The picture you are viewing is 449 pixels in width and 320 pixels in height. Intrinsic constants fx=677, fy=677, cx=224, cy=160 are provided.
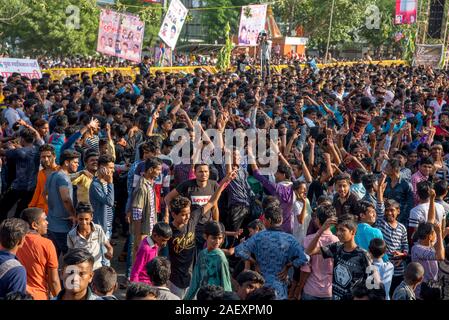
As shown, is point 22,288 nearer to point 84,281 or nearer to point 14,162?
point 84,281

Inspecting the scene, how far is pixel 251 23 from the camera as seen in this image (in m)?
22.7

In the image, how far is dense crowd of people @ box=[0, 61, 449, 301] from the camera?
5133 mm

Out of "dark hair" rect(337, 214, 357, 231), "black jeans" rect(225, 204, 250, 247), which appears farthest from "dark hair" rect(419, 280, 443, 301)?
"black jeans" rect(225, 204, 250, 247)

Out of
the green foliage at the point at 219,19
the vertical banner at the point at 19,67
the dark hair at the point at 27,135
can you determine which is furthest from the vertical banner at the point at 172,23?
the green foliage at the point at 219,19

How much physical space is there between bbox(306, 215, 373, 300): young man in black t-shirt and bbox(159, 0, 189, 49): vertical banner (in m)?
14.0

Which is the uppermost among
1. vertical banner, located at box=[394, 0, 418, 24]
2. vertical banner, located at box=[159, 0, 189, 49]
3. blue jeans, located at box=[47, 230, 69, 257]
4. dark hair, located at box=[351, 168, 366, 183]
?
vertical banner, located at box=[394, 0, 418, 24]

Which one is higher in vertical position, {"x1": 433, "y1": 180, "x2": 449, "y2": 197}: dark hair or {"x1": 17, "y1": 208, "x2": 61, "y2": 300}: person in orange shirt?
{"x1": 433, "y1": 180, "x2": 449, "y2": 197}: dark hair

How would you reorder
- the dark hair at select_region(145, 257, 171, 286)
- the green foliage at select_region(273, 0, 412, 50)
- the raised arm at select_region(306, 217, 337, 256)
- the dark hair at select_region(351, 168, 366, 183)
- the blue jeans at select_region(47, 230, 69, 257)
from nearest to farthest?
the dark hair at select_region(145, 257, 171, 286), the raised arm at select_region(306, 217, 337, 256), the blue jeans at select_region(47, 230, 69, 257), the dark hair at select_region(351, 168, 366, 183), the green foliage at select_region(273, 0, 412, 50)

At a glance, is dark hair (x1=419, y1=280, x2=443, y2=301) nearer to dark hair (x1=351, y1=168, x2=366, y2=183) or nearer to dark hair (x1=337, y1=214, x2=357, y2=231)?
dark hair (x1=337, y1=214, x2=357, y2=231)

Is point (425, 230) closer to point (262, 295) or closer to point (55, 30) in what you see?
point (262, 295)

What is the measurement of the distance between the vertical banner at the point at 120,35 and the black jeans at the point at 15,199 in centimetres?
974

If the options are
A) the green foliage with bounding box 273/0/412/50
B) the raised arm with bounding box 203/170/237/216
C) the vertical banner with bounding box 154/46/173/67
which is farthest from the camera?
the green foliage with bounding box 273/0/412/50

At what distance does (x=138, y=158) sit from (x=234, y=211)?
153 centimetres

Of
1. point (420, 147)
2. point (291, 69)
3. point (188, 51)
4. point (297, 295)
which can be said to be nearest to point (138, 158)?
point (297, 295)
